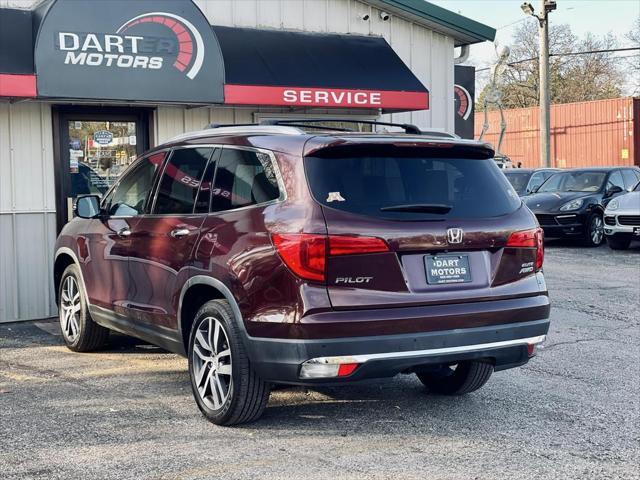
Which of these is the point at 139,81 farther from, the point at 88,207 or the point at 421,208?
the point at 421,208

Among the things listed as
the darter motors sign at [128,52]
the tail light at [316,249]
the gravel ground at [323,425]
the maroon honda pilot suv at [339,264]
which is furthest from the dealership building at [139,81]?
the tail light at [316,249]

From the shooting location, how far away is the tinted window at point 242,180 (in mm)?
5336

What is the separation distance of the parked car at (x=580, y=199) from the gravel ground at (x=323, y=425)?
10223 mm

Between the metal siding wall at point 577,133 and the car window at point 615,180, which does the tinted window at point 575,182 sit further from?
the metal siding wall at point 577,133

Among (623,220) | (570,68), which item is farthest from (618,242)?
(570,68)

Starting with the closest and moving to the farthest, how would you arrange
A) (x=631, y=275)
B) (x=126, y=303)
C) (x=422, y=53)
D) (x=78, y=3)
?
(x=126, y=303) → (x=78, y=3) → (x=422, y=53) → (x=631, y=275)

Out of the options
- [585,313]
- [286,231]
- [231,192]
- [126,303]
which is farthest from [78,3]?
[585,313]

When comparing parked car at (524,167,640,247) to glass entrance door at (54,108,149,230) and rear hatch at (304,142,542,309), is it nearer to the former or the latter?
glass entrance door at (54,108,149,230)

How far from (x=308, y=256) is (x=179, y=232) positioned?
1.39 metres

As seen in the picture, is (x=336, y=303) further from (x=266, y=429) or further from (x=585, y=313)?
(x=585, y=313)

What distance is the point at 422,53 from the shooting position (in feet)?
39.2

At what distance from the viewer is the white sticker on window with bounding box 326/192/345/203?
16.5ft

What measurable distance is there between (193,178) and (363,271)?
173cm

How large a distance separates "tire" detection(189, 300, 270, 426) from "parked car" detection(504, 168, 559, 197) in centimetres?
1499
